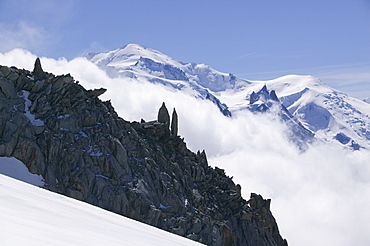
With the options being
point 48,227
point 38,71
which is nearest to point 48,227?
point 48,227

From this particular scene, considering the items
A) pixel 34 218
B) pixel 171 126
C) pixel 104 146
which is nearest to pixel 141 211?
pixel 104 146

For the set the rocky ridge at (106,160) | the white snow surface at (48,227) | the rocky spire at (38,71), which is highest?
the rocky spire at (38,71)

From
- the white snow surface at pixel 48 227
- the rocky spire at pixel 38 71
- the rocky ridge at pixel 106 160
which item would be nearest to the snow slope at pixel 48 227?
the white snow surface at pixel 48 227

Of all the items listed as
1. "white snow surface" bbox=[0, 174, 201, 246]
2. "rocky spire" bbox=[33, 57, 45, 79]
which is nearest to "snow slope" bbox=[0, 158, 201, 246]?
"white snow surface" bbox=[0, 174, 201, 246]

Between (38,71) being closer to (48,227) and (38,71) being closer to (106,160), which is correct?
(106,160)

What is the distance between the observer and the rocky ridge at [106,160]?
6175 centimetres

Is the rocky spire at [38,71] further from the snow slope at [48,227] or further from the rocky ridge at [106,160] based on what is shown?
the snow slope at [48,227]

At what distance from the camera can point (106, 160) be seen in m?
67.2

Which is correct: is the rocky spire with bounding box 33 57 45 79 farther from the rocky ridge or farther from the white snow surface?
the white snow surface

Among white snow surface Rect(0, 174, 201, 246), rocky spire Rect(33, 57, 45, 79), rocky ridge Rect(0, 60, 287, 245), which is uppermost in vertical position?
rocky spire Rect(33, 57, 45, 79)

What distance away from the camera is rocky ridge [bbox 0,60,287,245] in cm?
6175

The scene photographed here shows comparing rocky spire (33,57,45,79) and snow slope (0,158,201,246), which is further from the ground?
rocky spire (33,57,45,79)

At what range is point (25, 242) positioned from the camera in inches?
369

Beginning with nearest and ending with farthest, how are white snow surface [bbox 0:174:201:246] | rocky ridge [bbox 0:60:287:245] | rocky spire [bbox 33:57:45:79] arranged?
white snow surface [bbox 0:174:201:246], rocky ridge [bbox 0:60:287:245], rocky spire [bbox 33:57:45:79]
